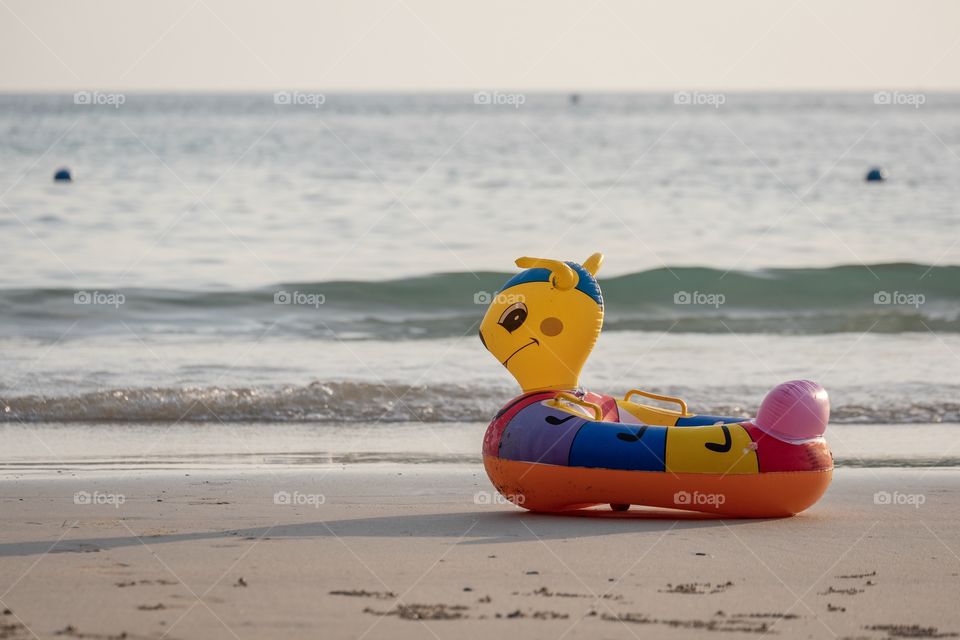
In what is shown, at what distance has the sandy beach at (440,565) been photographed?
477 centimetres

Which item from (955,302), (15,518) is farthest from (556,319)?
(955,302)

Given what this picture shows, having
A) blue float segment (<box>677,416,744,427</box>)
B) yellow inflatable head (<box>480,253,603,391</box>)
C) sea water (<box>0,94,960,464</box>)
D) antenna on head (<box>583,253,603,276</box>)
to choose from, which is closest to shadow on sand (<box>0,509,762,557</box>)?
blue float segment (<box>677,416,744,427</box>)

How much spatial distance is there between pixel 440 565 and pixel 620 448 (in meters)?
1.28

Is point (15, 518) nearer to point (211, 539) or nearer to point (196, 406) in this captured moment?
point (211, 539)

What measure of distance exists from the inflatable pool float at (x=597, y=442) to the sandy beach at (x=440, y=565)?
0.17 meters

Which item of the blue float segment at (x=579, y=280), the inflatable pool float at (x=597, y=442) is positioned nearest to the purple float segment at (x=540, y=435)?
the inflatable pool float at (x=597, y=442)

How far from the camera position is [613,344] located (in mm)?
14750

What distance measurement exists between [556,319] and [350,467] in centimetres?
228

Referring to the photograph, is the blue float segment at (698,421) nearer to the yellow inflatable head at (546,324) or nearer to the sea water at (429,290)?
the yellow inflatable head at (546,324)

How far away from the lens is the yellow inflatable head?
675 cm

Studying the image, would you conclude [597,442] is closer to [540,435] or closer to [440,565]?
[540,435]

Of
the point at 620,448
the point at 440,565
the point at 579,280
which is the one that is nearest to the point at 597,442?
the point at 620,448

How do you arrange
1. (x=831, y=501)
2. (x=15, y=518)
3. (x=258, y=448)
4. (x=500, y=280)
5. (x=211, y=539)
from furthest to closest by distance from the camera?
(x=500, y=280)
(x=258, y=448)
(x=831, y=501)
(x=15, y=518)
(x=211, y=539)

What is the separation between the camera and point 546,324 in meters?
6.75
